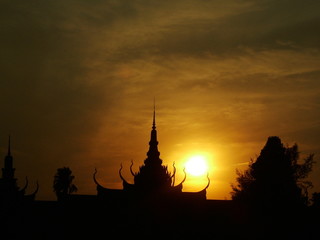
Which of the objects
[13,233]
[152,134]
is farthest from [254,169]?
[13,233]

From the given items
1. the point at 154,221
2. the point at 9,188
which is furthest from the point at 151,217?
the point at 9,188

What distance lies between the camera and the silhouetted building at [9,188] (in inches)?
1800

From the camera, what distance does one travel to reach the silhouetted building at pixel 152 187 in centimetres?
Answer: 4519

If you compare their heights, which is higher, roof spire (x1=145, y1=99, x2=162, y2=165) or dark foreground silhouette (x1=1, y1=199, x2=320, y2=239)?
roof spire (x1=145, y1=99, x2=162, y2=165)

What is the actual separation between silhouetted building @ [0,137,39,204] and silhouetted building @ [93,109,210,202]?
576 centimetres

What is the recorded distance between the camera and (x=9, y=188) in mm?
51719

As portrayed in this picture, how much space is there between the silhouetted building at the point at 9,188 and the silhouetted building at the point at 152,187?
5.76 meters

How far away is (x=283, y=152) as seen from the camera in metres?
54.9

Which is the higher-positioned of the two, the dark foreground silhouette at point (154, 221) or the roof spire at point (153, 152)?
the roof spire at point (153, 152)

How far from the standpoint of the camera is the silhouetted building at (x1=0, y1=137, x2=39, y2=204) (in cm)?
4572

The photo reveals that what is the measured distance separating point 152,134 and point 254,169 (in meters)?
8.90

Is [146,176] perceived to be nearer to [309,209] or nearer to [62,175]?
[309,209]

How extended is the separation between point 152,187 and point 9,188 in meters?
10.9

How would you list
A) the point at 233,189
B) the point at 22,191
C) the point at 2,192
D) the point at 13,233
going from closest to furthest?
the point at 13,233 < the point at 2,192 < the point at 22,191 < the point at 233,189
